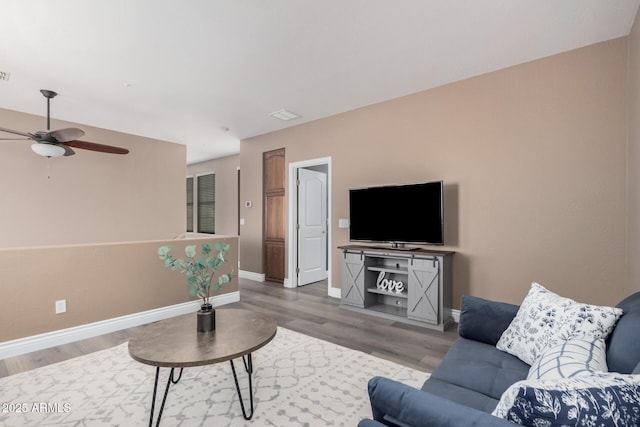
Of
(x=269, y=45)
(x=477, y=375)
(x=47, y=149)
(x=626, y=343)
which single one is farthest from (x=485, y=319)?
(x=47, y=149)

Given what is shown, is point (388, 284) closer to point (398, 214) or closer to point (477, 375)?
point (398, 214)

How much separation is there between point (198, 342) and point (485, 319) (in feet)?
6.01

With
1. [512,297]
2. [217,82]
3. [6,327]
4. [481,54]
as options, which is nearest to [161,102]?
[217,82]

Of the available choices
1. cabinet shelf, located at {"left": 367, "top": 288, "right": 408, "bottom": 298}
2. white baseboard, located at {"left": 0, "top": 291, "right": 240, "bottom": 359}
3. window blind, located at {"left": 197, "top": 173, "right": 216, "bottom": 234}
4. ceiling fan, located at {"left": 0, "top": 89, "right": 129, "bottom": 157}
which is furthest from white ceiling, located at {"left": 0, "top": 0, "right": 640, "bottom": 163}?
window blind, located at {"left": 197, "top": 173, "right": 216, "bottom": 234}

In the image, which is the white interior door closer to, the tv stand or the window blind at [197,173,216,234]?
the tv stand

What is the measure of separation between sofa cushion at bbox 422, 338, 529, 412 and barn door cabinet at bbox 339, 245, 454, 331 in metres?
1.55

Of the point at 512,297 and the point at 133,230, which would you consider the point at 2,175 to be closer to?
the point at 133,230

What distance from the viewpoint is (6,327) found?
2771 millimetres

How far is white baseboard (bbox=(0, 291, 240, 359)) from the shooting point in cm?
280

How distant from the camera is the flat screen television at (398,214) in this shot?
3.54m

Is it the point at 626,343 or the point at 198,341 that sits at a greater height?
the point at 626,343

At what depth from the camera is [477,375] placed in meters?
1.54

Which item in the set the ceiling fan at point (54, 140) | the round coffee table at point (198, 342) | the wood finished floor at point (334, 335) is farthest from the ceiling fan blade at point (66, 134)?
the round coffee table at point (198, 342)

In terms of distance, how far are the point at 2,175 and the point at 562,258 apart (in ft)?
23.4
